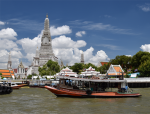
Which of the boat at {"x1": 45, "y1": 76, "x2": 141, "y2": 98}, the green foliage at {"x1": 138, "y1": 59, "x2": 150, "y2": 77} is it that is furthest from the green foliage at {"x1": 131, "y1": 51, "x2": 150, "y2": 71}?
Answer: the boat at {"x1": 45, "y1": 76, "x2": 141, "y2": 98}

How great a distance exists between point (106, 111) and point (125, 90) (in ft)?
31.3

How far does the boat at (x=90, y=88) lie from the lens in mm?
26141

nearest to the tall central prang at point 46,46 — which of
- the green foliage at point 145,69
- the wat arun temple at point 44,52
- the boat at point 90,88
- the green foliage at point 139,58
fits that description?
the wat arun temple at point 44,52

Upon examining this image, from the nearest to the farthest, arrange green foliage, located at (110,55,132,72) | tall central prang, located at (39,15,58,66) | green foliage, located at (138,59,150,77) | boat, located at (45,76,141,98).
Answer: boat, located at (45,76,141,98), green foliage, located at (138,59,150,77), green foliage, located at (110,55,132,72), tall central prang, located at (39,15,58,66)

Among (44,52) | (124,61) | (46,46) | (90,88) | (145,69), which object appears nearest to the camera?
(90,88)

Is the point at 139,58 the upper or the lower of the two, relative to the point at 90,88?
upper

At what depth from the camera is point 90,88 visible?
2738 centimetres

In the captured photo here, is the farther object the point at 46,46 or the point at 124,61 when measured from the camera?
the point at 46,46

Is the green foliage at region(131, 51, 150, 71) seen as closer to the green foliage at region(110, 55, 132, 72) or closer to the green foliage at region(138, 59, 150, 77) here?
the green foliage at region(138, 59, 150, 77)

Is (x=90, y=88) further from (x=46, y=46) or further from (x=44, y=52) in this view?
(x=46, y=46)

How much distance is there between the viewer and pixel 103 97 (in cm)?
2605

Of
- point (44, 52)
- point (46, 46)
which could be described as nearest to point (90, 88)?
point (44, 52)

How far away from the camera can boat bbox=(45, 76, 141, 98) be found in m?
26.1

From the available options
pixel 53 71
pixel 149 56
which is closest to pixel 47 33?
pixel 53 71
